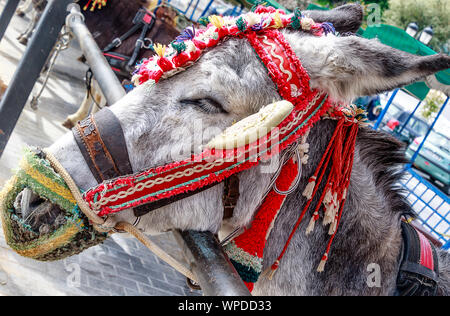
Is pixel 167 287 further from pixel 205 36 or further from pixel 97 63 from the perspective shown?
pixel 205 36

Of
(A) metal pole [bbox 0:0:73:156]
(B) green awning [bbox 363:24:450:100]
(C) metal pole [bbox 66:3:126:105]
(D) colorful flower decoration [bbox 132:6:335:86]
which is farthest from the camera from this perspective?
(B) green awning [bbox 363:24:450:100]

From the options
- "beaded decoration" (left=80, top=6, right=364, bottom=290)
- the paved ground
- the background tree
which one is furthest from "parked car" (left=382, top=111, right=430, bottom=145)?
the background tree

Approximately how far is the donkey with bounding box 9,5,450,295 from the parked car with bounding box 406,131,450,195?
12.1 meters

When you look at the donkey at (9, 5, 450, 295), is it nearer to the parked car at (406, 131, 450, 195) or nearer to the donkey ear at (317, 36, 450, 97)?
the donkey ear at (317, 36, 450, 97)

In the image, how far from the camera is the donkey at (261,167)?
6.07ft

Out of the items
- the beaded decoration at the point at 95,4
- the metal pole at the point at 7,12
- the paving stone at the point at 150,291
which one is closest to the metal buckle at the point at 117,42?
the beaded decoration at the point at 95,4

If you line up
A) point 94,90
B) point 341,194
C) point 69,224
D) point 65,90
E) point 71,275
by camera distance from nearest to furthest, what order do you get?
point 69,224 < point 341,194 < point 71,275 < point 94,90 < point 65,90

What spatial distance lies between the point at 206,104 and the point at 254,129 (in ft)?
1.15

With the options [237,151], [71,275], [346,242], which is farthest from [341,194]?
[71,275]

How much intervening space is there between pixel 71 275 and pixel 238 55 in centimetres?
280

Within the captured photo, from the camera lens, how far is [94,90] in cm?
767

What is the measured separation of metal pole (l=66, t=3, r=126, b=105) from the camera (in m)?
2.85
